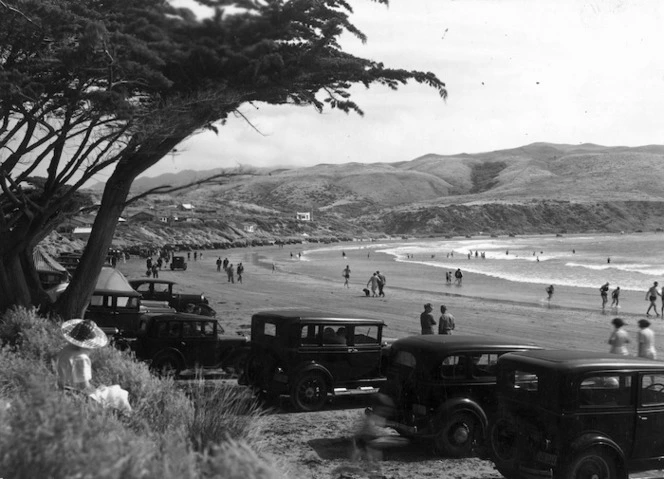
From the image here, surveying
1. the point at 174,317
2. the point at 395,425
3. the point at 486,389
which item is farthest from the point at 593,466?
the point at 174,317

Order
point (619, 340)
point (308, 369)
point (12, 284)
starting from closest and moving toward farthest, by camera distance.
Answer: point (308, 369) → point (619, 340) → point (12, 284)

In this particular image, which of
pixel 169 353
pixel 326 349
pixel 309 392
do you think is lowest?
pixel 309 392

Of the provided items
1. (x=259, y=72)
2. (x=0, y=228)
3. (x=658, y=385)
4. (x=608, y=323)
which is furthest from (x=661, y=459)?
(x=608, y=323)

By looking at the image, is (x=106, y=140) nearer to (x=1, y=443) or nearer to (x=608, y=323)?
(x=1, y=443)

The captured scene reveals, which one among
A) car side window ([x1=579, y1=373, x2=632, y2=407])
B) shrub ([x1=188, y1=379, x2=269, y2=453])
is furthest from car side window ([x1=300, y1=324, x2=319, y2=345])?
car side window ([x1=579, y1=373, x2=632, y2=407])

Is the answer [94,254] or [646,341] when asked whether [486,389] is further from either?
[94,254]

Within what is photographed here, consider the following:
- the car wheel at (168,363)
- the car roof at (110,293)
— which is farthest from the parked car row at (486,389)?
the car roof at (110,293)

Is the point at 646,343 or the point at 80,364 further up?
the point at 80,364
